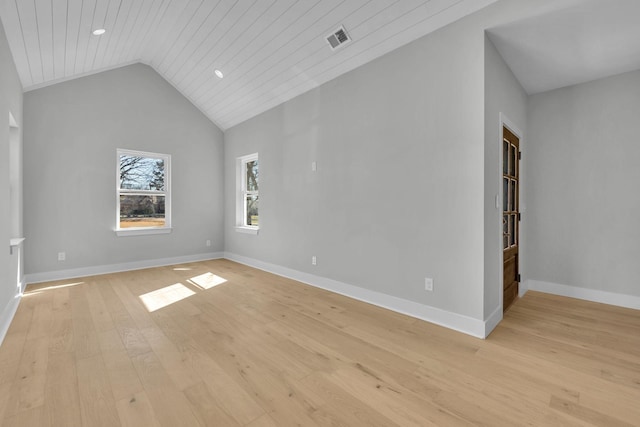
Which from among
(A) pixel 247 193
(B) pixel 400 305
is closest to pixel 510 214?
(B) pixel 400 305

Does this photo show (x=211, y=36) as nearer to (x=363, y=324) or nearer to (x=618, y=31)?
(x=363, y=324)

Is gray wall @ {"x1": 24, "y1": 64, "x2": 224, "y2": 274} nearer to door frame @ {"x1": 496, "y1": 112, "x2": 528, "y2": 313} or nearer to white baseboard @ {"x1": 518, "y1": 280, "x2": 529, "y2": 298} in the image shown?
door frame @ {"x1": 496, "y1": 112, "x2": 528, "y2": 313}

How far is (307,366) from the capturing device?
2.03 meters

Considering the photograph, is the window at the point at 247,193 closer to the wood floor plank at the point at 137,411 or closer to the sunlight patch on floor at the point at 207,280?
the sunlight patch on floor at the point at 207,280

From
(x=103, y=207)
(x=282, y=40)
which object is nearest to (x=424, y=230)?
(x=282, y=40)

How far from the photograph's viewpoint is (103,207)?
15.7 ft

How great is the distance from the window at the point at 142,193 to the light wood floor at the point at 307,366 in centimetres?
205

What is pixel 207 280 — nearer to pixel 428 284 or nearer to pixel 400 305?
pixel 400 305

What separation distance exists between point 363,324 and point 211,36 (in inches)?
153

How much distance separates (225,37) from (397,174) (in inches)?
108

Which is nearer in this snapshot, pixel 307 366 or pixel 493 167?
pixel 307 366

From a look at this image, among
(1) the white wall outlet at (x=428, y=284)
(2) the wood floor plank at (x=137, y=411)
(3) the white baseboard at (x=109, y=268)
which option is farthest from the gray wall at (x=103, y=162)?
(1) the white wall outlet at (x=428, y=284)

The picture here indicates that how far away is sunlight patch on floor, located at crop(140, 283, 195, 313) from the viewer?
10.9ft

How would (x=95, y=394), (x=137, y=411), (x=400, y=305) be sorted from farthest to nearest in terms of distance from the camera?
(x=400, y=305)
(x=95, y=394)
(x=137, y=411)
